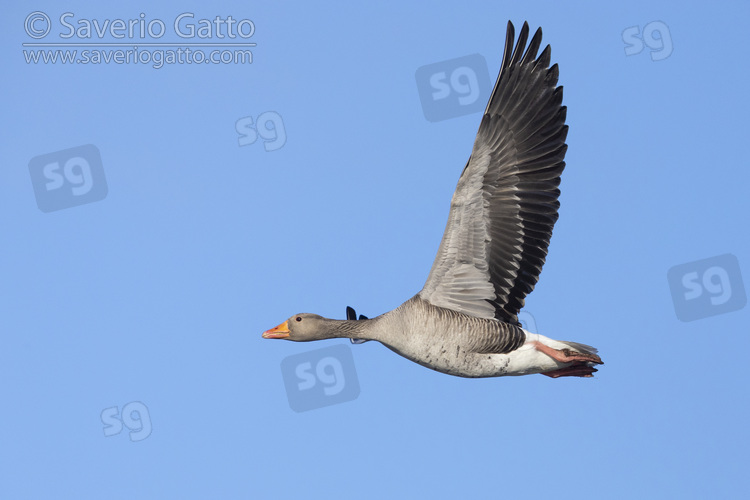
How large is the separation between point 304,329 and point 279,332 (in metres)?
0.34

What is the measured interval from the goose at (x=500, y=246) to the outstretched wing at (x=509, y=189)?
0.4 inches

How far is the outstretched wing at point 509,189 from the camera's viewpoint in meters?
10.0

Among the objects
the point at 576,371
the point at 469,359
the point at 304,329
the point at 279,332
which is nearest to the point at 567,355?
the point at 576,371

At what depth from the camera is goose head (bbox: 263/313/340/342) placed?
1088cm

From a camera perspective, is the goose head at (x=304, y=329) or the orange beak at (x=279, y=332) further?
the orange beak at (x=279, y=332)

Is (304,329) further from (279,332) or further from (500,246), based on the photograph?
(500,246)

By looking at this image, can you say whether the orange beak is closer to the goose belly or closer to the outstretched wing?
the goose belly

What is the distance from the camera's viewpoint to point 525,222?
402 inches

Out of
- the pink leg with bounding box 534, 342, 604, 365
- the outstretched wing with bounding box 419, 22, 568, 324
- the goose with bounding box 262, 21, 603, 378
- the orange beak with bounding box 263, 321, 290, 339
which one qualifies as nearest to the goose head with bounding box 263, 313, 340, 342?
the orange beak with bounding box 263, 321, 290, 339

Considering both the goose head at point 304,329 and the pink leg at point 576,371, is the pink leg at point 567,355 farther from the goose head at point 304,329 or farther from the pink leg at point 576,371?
the goose head at point 304,329

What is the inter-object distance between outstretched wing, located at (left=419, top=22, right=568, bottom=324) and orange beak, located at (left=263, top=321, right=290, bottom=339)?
1880mm

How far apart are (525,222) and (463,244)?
797 mm

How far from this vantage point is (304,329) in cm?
1094

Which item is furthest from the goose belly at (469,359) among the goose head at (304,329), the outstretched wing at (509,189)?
the goose head at (304,329)
